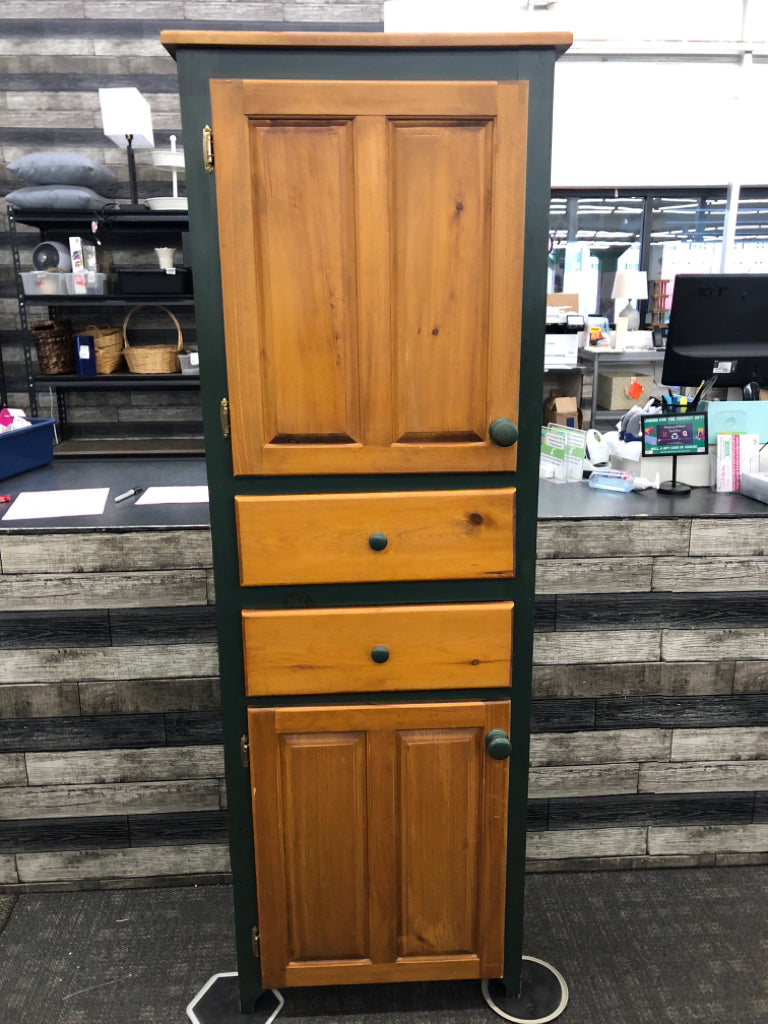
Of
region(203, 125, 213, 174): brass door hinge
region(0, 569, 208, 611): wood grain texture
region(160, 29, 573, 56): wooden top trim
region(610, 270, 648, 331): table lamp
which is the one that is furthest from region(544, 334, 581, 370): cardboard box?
region(203, 125, 213, 174): brass door hinge

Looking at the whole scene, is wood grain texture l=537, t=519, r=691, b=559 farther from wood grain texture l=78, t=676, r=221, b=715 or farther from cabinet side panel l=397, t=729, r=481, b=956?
wood grain texture l=78, t=676, r=221, b=715

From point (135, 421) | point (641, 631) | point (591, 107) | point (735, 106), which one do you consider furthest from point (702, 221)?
point (641, 631)

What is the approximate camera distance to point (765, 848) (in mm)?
2266


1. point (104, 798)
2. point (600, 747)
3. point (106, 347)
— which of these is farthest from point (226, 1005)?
point (106, 347)

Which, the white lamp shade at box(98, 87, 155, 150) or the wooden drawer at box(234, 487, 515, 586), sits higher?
the white lamp shade at box(98, 87, 155, 150)

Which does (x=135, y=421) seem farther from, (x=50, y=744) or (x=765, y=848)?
(x=765, y=848)

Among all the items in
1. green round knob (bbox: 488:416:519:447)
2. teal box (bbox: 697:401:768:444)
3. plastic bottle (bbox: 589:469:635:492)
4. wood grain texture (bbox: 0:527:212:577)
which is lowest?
wood grain texture (bbox: 0:527:212:577)

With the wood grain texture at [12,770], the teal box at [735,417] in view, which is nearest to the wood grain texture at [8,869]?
the wood grain texture at [12,770]

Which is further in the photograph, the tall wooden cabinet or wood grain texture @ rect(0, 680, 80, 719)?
wood grain texture @ rect(0, 680, 80, 719)

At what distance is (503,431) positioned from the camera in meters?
1.46

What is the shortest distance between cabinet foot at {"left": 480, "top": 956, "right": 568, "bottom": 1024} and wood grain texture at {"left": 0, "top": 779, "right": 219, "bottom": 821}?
2.91 feet

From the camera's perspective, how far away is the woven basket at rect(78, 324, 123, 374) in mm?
3984

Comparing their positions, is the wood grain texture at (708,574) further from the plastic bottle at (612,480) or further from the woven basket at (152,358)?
the woven basket at (152,358)

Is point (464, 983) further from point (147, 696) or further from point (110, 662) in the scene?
point (110, 662)
